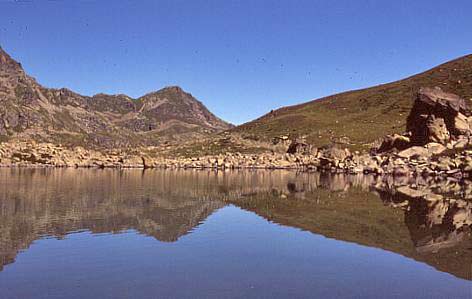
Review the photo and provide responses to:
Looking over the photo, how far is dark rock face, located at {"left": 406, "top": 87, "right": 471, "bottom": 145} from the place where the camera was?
95625mm

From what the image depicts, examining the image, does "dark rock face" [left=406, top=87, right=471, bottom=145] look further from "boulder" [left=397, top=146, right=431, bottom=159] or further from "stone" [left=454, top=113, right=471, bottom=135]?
"boulder" [left=397, top=146, right=431, bottom=159]

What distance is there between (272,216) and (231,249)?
1312 centimetres

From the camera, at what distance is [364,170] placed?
96.9 meters

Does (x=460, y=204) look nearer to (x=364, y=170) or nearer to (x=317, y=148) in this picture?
(x=364, y=170)

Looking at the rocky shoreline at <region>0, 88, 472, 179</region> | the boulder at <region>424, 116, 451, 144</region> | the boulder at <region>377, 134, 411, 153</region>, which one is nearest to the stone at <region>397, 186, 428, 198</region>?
the rocky shoreline at <region>0, 88, 472, 179</region>

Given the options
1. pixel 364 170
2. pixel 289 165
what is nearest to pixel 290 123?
pixel 289 165

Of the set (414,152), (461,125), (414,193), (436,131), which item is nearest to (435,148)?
(414,152)

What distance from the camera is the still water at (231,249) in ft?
55.9

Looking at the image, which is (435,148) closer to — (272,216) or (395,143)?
(395,143)

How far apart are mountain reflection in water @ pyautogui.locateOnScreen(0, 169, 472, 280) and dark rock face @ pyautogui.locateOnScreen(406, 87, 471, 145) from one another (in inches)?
1942

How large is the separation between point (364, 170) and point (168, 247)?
79045 mm

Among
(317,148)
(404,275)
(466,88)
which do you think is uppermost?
(466,88)

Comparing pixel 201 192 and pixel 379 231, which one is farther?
pixel 201 192

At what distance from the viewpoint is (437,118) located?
323 ft
